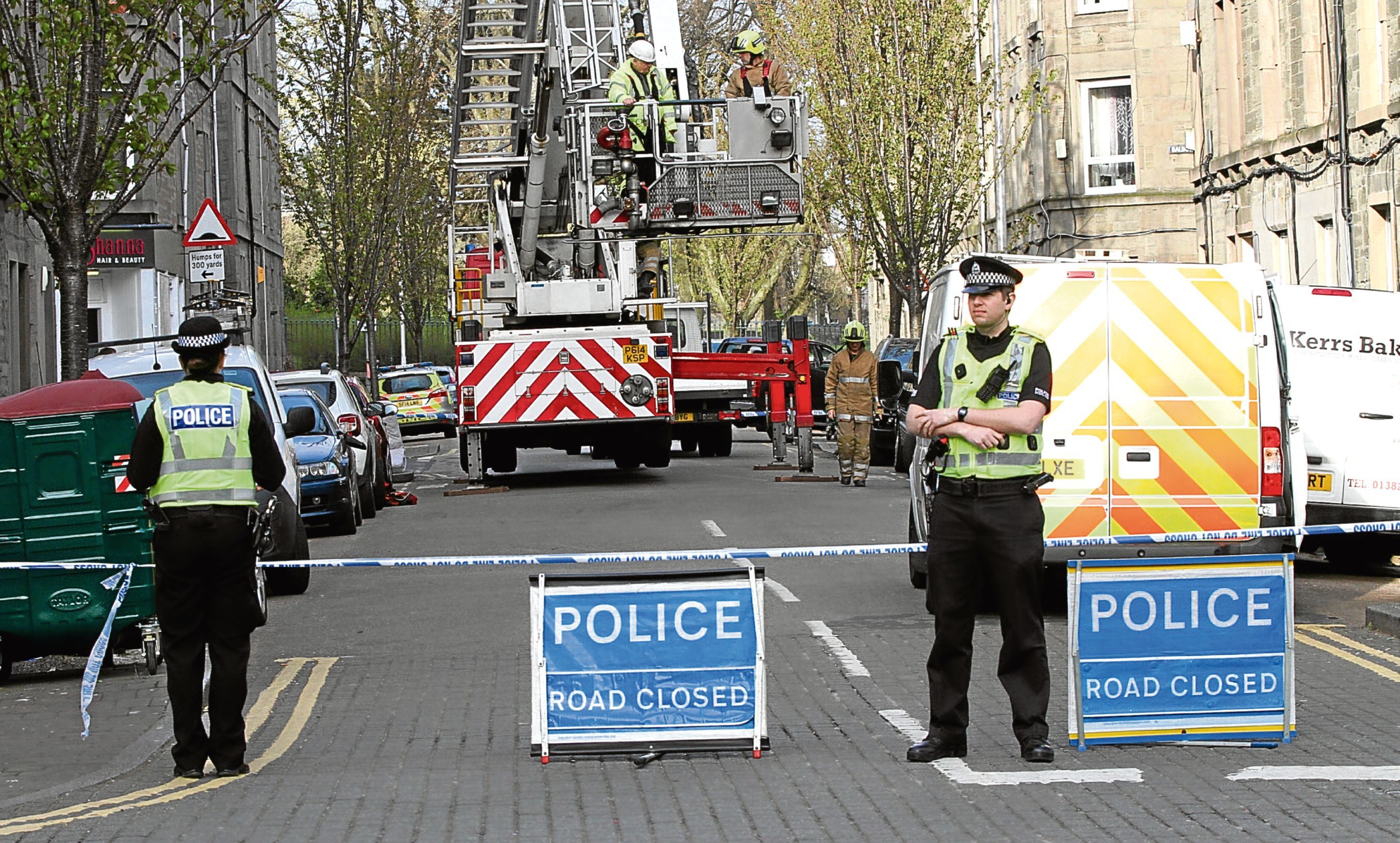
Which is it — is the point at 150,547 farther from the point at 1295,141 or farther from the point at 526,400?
the point at 1295,141

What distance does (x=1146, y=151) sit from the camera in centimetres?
3794

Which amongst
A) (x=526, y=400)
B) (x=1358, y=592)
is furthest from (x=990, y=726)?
(x=526, y=400)

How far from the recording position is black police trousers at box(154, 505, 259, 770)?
792 cm

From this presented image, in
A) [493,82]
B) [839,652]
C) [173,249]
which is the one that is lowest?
[839,652]

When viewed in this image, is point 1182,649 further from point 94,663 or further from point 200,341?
point 94,663

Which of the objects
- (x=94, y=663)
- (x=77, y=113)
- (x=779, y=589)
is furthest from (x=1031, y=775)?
(x=77, y=113)

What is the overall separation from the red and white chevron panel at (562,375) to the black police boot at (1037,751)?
50.1ft

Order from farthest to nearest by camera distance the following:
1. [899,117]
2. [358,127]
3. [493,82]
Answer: [358,127] < [899,117] < [493,82]

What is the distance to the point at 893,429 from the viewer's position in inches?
1097

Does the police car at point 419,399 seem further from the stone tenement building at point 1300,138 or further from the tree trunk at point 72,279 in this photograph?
the tree trunk at point 72,279

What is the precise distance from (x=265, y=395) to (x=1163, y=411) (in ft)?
20.7

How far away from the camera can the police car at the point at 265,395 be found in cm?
1380

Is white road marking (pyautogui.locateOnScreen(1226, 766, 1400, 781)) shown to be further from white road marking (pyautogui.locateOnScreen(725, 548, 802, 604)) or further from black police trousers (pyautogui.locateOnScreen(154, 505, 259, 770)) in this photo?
white road marking (pyautogui.locateOnScreen(725, 548, 802, 604))

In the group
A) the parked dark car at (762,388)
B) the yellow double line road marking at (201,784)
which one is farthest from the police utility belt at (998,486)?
the parked dark car at (762,388)
